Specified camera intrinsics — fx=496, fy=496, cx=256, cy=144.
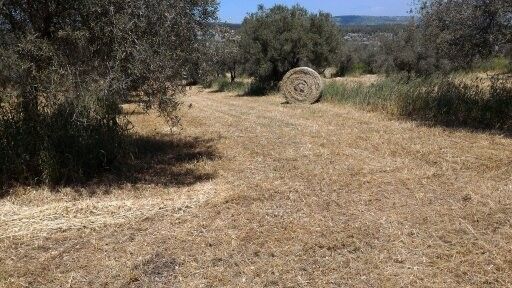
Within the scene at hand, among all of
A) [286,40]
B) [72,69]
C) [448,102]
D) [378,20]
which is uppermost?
[378,20]

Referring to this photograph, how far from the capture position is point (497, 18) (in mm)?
10023

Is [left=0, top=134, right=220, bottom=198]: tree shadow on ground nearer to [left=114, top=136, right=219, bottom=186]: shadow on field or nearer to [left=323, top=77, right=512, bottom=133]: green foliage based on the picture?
[left=114, top=136, right=219, bottom=186]: shadow on field

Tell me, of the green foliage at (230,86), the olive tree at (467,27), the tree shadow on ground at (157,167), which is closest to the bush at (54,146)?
the tree shadow on ground at (157,167)

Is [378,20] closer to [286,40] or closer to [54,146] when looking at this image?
[286,40]

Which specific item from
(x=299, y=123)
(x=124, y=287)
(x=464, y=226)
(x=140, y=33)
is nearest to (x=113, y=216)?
(x=124, y=287)

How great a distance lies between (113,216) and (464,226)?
3828 mm

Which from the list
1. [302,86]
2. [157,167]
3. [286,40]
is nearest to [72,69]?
[157,167]

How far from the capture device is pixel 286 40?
2081cm

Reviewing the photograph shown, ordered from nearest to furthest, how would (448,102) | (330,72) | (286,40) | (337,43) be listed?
(448,102) → (286,40) → (337,43) → (330,72)

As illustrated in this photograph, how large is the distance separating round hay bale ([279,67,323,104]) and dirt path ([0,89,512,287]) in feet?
25.9

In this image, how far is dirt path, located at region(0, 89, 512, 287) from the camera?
169 inches

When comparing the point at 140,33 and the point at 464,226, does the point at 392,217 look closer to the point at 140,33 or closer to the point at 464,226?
the point at 464,226

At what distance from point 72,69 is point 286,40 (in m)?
15.2

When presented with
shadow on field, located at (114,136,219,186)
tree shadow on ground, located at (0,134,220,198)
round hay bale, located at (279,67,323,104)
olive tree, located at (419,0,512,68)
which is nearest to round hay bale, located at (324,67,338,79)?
round hay bale, located at (279,67,323,104)
